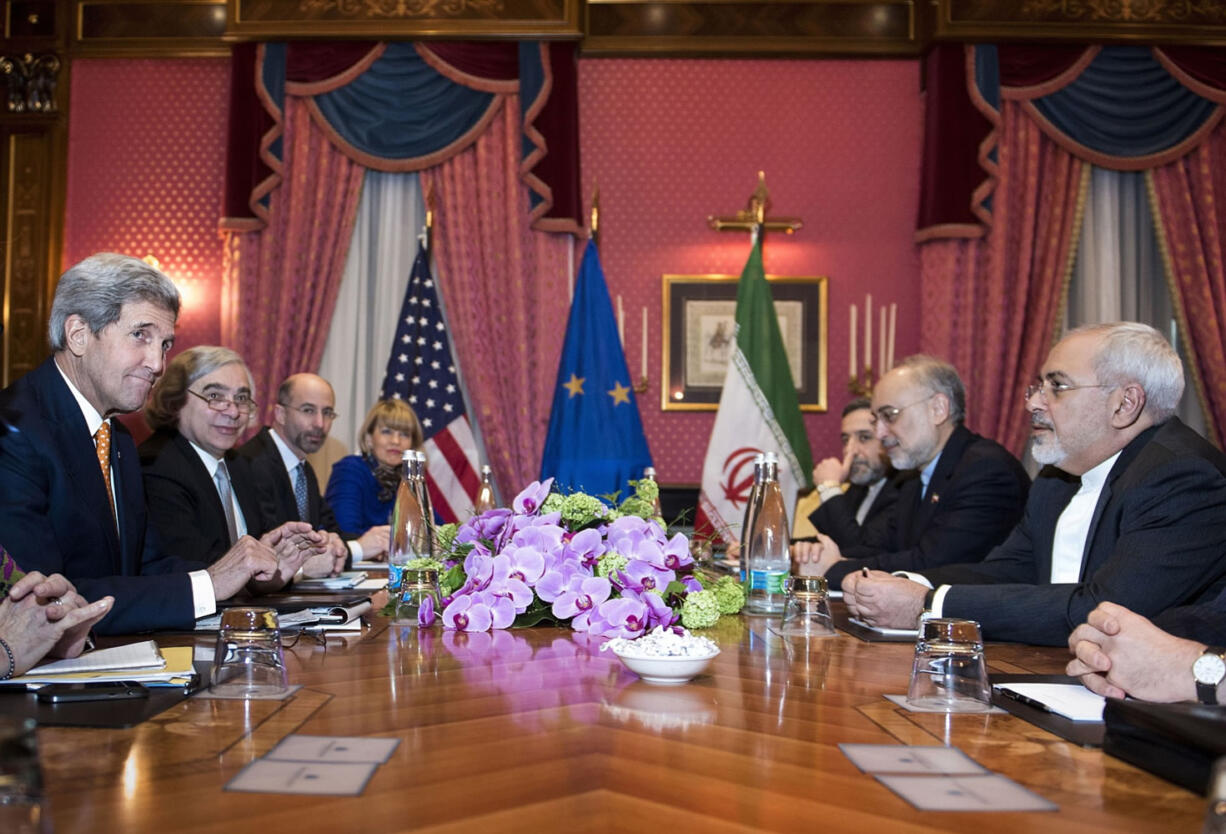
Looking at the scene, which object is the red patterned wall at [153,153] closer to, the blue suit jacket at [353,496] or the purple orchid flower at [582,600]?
the blue suit jacket at [353,496]

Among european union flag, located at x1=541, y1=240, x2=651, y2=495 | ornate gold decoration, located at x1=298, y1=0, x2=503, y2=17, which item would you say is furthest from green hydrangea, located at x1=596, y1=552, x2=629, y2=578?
ornate gold decoration, located at x1=298, y1=0, x2=503, y2=17

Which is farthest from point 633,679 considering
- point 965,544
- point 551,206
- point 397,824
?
point 551,206

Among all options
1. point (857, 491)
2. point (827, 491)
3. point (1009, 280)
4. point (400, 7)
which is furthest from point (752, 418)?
point (400, 7)

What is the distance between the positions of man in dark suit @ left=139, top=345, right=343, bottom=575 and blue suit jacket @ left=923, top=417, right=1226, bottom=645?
1.74 m

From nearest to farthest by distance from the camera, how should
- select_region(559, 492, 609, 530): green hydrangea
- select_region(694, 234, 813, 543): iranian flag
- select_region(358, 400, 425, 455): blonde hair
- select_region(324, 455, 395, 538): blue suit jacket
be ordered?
select_region(559, 492, 609, 530): green hydrangea → select_region(324, 455, 395, 538): blue suit jacket → select_region(358, 400, 425, 455): blonde hair → select_region(694, 234, 813, 543): iranian flag

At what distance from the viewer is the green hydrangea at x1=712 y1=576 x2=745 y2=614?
102 inches

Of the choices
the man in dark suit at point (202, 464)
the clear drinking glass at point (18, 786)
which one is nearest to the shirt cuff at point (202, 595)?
the man in dark suit at point (202, 464)

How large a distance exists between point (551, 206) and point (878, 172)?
6.35ft

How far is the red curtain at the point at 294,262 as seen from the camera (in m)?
6.22

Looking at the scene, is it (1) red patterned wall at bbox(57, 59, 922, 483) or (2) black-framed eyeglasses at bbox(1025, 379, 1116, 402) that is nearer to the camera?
(2) black-framed eyeglasses at bbox(1025, 379, 1116, 402)

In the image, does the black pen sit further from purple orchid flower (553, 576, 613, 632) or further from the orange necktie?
the orange necktie

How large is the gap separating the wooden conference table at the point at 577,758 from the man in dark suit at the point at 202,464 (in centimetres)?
150

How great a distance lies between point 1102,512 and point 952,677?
1.08m

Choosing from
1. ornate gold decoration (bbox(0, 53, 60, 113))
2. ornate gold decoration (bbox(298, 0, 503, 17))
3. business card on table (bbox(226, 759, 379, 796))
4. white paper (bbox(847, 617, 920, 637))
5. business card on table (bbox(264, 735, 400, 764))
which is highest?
ornate gold decoration (bbox(298, 0, 503, 17))
